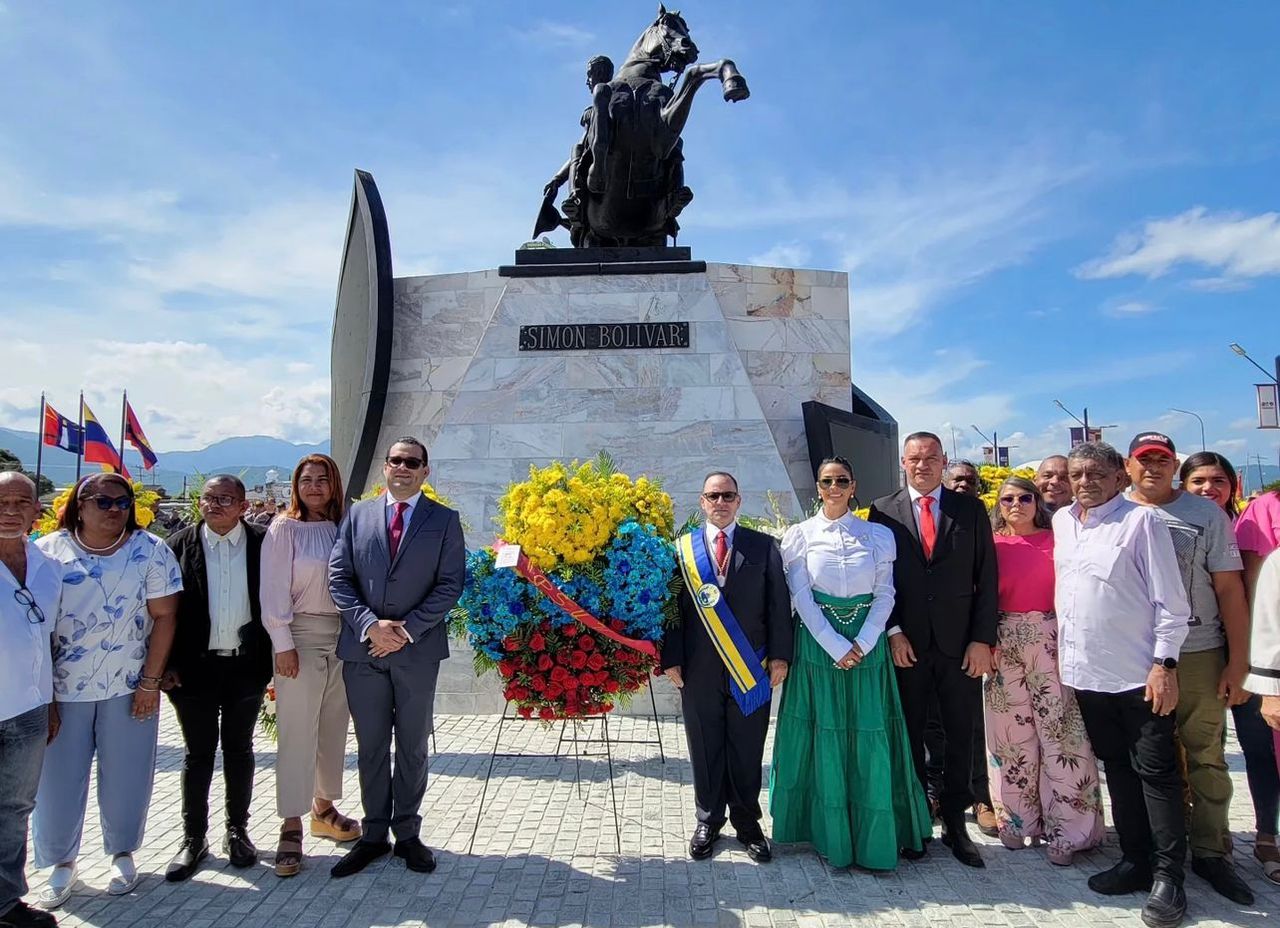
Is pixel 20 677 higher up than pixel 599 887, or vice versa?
pixel 20 677

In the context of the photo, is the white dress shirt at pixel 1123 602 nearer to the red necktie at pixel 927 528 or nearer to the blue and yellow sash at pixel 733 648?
the red necktie at pixel 927 528

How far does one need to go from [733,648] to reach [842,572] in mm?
610

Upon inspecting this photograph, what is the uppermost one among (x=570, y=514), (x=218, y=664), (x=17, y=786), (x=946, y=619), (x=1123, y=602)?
(x=570, y=514)

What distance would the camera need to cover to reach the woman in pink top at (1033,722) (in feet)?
12.5

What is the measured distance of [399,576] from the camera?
12.4 ft

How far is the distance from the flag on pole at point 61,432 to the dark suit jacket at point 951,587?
24.6 m

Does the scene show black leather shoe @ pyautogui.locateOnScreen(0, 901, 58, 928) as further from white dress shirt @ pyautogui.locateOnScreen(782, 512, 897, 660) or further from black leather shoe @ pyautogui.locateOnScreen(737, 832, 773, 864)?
white dress shirt @ pyautogui.locateOnScreen(782, 512, 897, 660)

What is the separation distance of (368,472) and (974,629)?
20.7ft

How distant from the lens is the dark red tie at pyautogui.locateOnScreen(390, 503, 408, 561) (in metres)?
3.87

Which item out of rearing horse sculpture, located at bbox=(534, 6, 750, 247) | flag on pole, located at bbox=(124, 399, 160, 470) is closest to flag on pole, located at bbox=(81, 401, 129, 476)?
flag on pole, located at bbox=(124, 399, 160, 470)

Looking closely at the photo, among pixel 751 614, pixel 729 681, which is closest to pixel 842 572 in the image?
pixel 751 614

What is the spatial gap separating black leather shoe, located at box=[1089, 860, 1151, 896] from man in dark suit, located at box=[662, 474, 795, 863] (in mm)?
1397

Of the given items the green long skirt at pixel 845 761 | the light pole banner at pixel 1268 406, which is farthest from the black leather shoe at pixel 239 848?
the light pole banner at pixel 1268 406

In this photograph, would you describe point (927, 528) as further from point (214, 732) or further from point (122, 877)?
point (122, 877)
